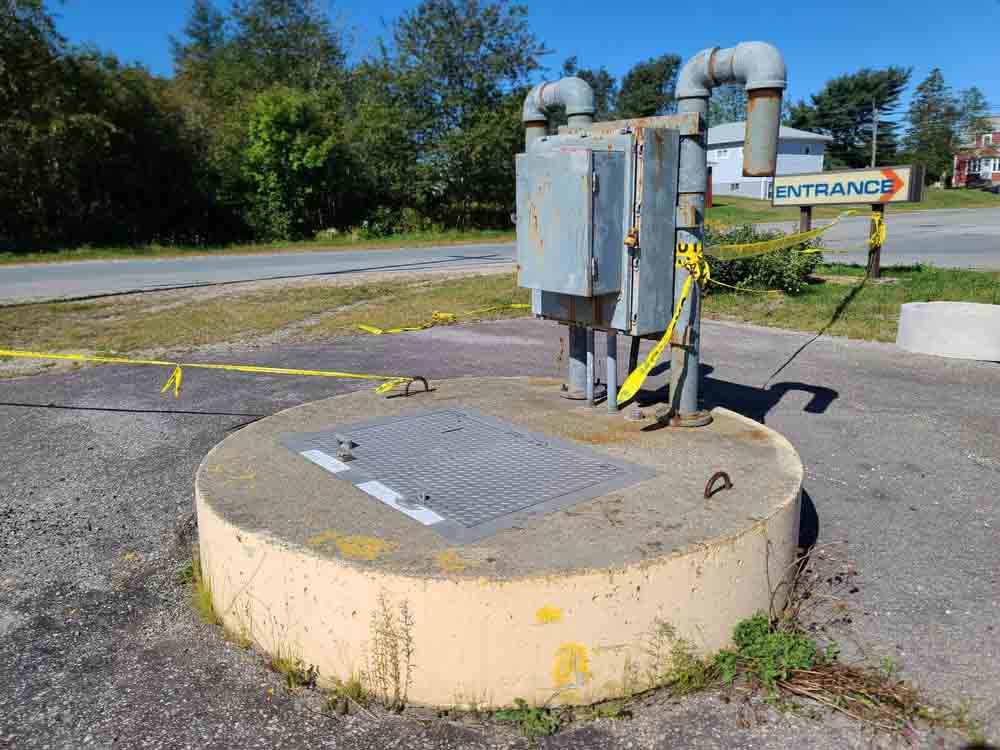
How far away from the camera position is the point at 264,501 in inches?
120

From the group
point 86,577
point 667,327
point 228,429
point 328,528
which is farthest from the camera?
point 228,429

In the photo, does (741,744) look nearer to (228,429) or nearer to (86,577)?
(86,577)

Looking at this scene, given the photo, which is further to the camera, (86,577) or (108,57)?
(108,57)

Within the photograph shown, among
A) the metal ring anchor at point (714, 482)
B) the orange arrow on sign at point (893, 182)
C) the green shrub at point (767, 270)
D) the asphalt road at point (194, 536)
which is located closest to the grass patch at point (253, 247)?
the green shrub at point (767, 270)

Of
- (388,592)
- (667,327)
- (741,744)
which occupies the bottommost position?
(741,744)

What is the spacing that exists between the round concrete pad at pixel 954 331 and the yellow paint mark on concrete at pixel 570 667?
648 cm

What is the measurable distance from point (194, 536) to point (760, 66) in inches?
137

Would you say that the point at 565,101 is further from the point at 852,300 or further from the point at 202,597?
the point at 852,300

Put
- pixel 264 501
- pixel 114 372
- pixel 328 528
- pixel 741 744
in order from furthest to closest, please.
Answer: pixel 114 372 → pixel 264 501 → pixel 328 528 → pixel 741 744

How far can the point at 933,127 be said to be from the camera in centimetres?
7025

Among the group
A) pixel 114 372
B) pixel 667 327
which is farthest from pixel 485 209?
pixel 667 327

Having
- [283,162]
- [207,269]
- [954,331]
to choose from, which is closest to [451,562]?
[954,331]

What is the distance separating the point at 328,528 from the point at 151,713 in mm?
787

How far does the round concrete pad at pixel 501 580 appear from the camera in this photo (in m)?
2.43
